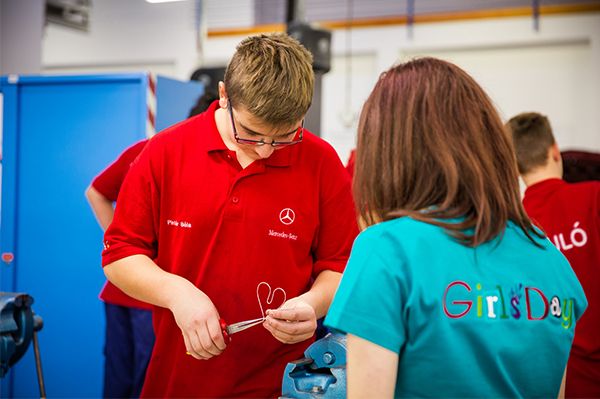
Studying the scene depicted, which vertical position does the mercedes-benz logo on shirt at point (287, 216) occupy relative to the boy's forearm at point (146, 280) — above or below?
above

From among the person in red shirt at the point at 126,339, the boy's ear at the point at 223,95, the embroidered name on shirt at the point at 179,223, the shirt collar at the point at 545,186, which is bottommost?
the person in red shirt at the point at 126,339

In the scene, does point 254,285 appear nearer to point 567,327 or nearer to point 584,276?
point 567,327

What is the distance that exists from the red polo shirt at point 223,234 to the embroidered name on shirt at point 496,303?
77 cm

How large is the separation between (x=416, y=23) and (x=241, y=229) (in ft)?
17.4

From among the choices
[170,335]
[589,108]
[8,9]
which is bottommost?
[170,335]

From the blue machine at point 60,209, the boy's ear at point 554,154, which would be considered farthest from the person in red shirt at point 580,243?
the blue machine at point 60,209

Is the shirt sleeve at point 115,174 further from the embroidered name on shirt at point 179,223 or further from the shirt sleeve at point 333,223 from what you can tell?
the shirt sleeve at point 333,223

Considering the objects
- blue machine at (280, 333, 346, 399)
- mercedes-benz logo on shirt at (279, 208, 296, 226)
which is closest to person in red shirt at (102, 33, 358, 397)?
mercedes-benz logo on shirt at (279, 208, 296, 226)

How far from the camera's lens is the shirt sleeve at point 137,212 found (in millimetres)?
1826

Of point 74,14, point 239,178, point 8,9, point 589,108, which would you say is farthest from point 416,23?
point 239,178

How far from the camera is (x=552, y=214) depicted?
9.32 ft

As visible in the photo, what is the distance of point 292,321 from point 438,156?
664 mm

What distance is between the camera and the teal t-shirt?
1.13 meters

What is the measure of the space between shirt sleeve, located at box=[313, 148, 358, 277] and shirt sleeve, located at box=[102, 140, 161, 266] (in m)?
0.45
